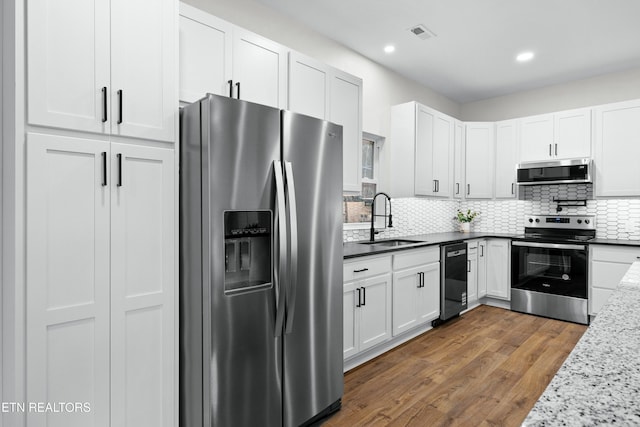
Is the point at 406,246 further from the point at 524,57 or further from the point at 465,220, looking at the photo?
the point at 524,57

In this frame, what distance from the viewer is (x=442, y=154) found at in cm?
461

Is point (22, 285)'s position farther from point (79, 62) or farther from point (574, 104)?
point (574, 104)

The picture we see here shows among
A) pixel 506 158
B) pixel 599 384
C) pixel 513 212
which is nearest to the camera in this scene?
pixel 599 384

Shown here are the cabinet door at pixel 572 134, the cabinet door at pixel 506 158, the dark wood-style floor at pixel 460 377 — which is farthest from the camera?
the cabinet door at pixel 506 158

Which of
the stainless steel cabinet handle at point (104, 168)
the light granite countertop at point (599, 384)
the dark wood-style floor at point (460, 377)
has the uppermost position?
the stainless steel cabinet handle at point (104, 168)

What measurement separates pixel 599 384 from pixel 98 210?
5.70 ft

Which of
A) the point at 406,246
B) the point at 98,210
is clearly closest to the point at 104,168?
the point at 98,210

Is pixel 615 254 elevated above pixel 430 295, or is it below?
above

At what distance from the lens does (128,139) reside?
1655 millimetres

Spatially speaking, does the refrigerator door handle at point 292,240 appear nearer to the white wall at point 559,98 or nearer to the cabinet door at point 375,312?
the cabinet door at point 375,312

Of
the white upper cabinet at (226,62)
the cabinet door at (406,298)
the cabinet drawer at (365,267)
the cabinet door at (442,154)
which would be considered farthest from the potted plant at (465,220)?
the white upper cabinet at (226,62)

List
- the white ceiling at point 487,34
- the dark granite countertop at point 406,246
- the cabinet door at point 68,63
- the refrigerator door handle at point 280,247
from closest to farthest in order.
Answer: the cabinet door at point 68,63, the refrigerator door handle at point 280,247, the dark granite countertop at point 406,246, the white ceiling at point 487,34

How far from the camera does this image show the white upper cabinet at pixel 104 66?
1.43m

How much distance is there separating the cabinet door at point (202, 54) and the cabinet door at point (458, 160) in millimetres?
3523
